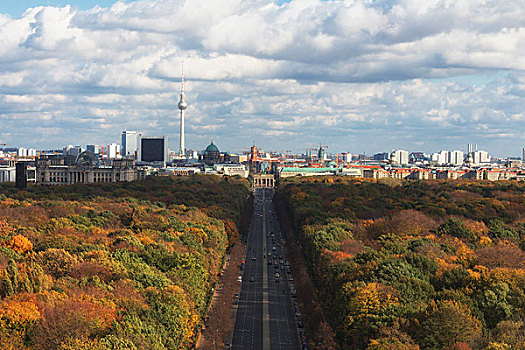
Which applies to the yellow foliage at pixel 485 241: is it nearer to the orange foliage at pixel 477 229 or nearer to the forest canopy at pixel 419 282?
the forest canopy at pixel 419 282

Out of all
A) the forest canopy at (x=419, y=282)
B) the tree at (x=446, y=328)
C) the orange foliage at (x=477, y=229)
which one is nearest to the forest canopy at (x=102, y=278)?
the forest canopy at (x=419, y=282)

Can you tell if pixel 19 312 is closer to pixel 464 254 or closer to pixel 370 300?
pixel 370 300

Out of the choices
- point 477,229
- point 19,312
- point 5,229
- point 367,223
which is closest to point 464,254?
point 477,229

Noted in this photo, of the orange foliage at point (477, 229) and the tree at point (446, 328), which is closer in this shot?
the tree at point (446, 328)

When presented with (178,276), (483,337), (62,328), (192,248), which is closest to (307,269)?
(192,248)

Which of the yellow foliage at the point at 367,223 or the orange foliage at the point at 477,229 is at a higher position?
the orange foliage at the point at 477,229

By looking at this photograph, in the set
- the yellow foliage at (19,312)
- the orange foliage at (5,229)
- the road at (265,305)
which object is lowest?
the road at (265,305)

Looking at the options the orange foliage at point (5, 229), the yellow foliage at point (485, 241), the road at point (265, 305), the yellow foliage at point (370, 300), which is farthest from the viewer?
the yellow foliage at point (485, 241)

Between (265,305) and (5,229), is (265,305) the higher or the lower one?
the lower one

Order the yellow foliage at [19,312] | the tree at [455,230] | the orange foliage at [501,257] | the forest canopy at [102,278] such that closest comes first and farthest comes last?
the yellow foliage at [19,312], the forest canopy at [102,278], the orange foliage at [501,257], the tree at [455,230]

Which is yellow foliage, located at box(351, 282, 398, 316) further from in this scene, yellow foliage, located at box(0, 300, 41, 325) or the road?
yellow foliage, located at box(0, 300, 41, 325)
